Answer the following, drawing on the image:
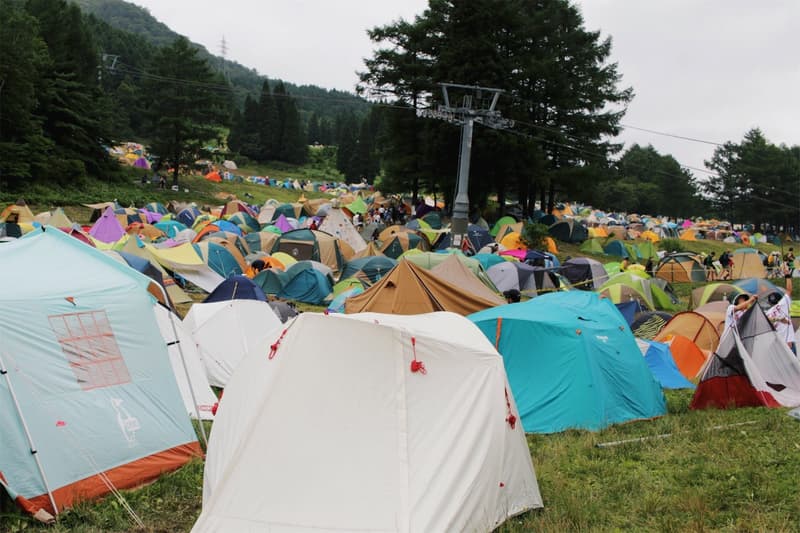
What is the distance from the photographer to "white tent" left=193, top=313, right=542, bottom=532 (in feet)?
13.4

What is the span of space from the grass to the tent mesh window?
95cm

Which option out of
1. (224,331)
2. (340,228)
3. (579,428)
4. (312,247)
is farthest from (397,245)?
(579,428)

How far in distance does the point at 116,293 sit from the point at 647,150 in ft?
371

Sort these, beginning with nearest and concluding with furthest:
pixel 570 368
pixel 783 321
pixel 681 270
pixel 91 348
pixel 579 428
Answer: pixel 91 348 < pixel 579 428 < pixel 570 368 < pixel 783 321 < pixel 681 270

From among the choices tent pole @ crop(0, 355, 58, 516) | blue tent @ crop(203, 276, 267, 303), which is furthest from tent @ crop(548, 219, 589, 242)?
tent pole @ crop(0, 355, 58, 516)

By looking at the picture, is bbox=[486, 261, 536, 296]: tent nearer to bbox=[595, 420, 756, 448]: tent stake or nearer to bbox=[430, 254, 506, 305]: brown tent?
bbox=[430, 254, 506, 305]: brown tent

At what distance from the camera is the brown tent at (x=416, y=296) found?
12.9 metres

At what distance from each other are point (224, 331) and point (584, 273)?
15.3 m

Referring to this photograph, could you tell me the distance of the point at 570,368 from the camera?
7512 mm

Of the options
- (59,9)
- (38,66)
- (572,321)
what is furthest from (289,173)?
(572,321)

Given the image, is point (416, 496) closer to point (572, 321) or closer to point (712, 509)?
point (712, 509)

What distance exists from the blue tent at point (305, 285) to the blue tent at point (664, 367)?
932 centimetres

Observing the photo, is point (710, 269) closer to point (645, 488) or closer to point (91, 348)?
point (645, 488)

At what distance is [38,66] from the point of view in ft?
117
